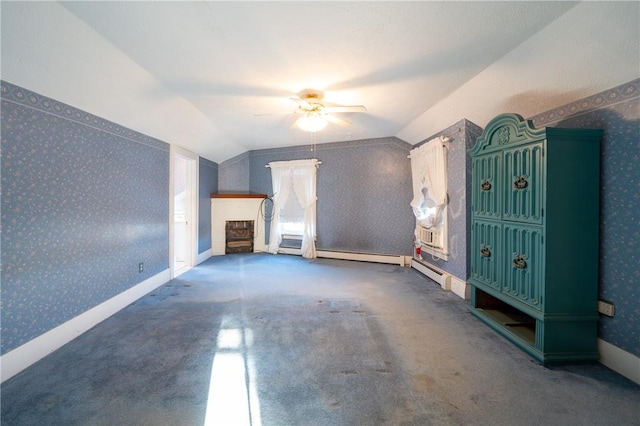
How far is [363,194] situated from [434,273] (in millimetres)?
2008

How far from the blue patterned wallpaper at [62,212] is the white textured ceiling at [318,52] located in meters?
0.22

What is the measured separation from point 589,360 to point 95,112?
4.64 metres

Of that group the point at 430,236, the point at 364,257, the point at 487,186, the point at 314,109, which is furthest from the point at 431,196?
the point at 314,109

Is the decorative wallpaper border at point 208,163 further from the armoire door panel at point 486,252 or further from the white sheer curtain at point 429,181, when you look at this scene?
the armoire door panel at point 486,252

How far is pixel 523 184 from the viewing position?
87.2 inches

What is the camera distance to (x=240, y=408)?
1589 millimetres

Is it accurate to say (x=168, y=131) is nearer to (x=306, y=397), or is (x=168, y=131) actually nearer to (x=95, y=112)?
(x=95, y=112)

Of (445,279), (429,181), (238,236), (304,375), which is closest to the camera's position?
(304,375)

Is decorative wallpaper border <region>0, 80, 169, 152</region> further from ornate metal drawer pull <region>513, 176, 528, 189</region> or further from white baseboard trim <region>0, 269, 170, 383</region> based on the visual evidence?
ornate metal drawer pull <region>513, 176, 528, 189</region>

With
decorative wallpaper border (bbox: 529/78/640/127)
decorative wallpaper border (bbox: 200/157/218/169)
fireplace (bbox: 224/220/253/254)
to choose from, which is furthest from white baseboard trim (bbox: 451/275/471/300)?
decorative wallpaper border (bbox: 200/157/218/169)

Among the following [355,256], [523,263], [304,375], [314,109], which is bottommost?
[304,375]

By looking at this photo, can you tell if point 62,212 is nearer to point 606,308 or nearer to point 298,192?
point 298,192

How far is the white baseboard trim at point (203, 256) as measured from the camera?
513 cm

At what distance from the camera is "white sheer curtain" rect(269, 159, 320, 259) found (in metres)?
5.72
